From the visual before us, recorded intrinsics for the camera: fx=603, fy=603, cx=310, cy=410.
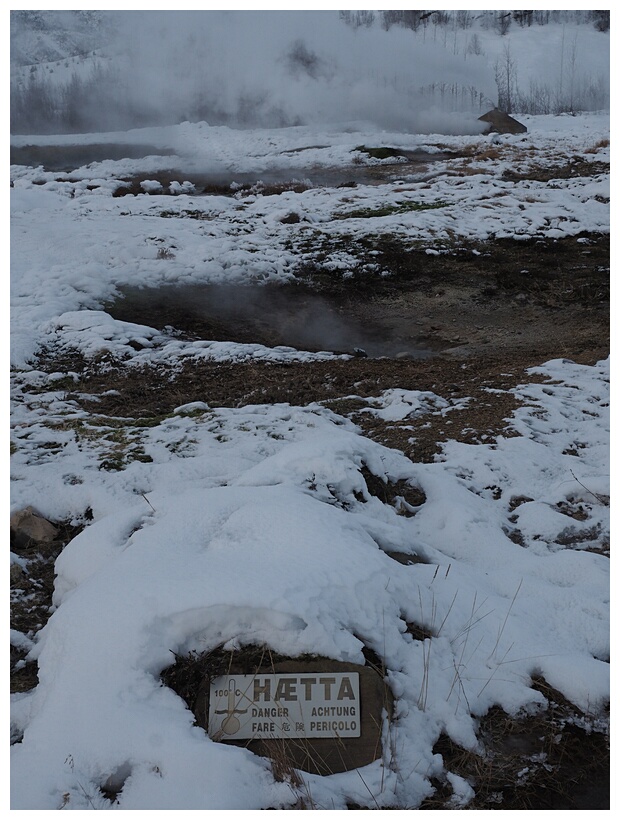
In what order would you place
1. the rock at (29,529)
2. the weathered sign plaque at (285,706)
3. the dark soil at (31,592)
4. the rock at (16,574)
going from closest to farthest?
the weathered sign plaque at (285,706) → the dark soil at (31,592) → the rock at (16,574) → the rock at (29,529)

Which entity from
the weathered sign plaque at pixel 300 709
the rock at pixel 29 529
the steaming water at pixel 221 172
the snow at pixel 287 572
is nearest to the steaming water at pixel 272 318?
the snow at pixel 287 572

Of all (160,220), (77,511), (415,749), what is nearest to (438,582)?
(415,749)

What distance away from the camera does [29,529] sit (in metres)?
4.57

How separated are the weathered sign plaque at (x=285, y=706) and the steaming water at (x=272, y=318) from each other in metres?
6.95

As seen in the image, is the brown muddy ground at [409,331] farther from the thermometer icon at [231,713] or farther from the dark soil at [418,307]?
the thermometer icon at [231,713]

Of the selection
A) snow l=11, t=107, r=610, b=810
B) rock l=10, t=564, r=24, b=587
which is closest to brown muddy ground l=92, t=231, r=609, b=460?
snow l=11, t=107, r=610, b=810

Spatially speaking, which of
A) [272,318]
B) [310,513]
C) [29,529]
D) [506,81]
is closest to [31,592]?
[29,529]

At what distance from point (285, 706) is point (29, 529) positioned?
2764mm

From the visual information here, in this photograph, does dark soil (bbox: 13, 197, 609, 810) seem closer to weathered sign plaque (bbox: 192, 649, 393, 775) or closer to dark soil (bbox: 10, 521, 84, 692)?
dark soil (bbox: 10, 521, 84, 692)

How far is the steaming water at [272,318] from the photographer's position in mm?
9680

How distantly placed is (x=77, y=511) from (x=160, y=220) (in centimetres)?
1120

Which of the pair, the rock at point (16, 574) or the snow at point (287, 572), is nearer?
the snow at point (287, 572)

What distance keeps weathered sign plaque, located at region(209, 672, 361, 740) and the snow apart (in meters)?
0.13

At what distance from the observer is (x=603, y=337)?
29.8ft
